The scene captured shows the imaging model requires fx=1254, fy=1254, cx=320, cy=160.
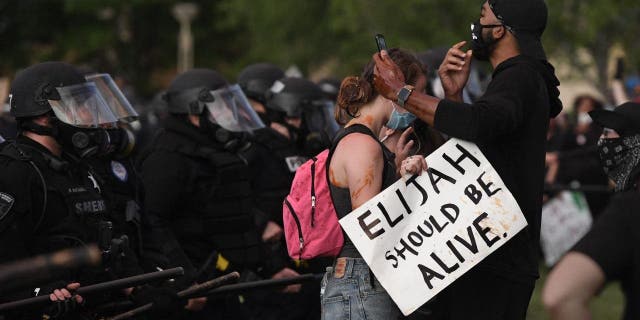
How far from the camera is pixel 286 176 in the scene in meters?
8.30

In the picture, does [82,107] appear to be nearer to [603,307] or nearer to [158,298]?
[158,298]

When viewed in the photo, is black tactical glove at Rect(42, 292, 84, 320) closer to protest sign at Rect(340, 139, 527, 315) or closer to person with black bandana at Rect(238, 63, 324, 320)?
protest sign at Rect(340, 139, 527, 315)

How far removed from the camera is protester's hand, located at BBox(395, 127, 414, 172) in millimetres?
5289

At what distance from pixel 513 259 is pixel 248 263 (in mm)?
2828

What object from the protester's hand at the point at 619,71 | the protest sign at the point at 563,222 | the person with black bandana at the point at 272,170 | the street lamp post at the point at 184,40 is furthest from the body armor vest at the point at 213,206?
the street lamp post at the point at 184,40

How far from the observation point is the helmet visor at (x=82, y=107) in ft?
18.9

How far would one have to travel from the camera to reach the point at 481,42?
5.16m

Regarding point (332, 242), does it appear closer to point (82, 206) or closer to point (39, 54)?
point (82, 206)

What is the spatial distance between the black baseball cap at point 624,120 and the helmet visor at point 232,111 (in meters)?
3.48

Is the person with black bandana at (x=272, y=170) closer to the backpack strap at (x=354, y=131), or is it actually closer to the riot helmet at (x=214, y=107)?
the riot helmet at (x=214, y=107)

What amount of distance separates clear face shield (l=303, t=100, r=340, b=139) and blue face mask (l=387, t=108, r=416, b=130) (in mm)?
3572

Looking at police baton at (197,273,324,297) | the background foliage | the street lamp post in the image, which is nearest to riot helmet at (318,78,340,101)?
police baton at (197,273,324,297)

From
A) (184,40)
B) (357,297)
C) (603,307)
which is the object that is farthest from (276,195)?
(184,40)

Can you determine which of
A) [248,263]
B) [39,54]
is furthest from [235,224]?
[39,54]
